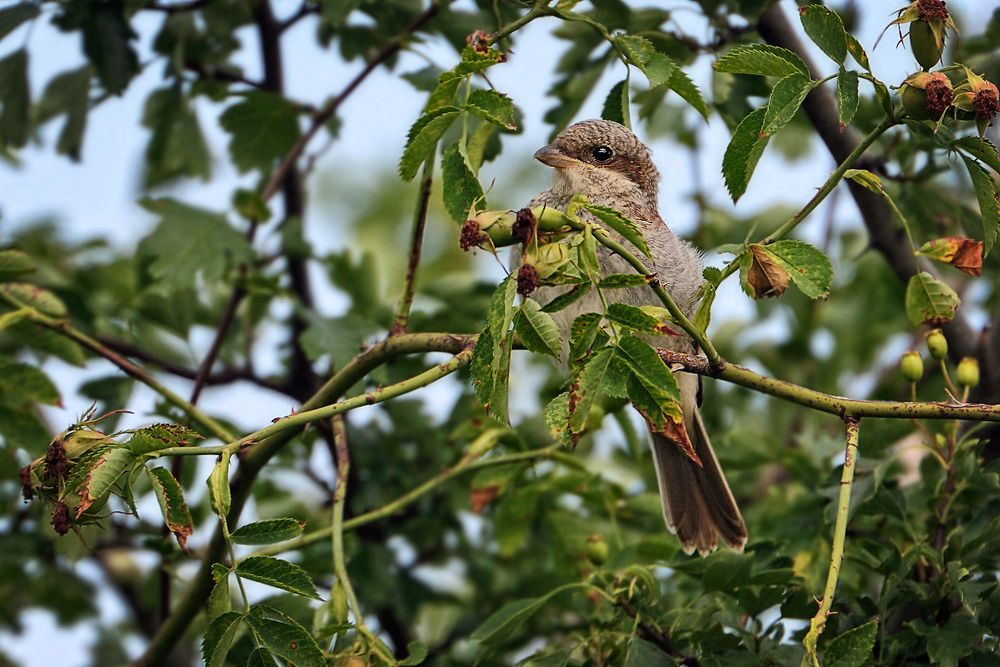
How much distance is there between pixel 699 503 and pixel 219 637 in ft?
5.52

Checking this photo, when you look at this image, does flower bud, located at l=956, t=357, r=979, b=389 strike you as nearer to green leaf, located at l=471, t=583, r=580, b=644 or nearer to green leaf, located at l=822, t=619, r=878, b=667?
green leaf, located at l=822, t=619, r=878, b=667

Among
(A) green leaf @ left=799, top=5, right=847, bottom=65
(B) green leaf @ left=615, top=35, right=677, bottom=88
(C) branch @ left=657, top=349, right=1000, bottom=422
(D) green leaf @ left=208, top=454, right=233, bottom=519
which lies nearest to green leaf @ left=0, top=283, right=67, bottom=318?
(D) green leaf @ left=208, top=454, right=233, bottom=519

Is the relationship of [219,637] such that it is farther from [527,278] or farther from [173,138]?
[173,138]

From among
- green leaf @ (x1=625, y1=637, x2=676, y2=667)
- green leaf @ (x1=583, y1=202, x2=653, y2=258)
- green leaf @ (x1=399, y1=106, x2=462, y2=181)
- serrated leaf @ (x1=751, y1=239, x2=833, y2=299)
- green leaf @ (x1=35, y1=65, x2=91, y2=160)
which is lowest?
green leaf @ (x1=625, y1=637, x2=676, y2=667)

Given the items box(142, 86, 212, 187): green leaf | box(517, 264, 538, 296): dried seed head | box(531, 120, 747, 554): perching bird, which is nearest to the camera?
box(517, 264, 538, 296): dried seed head

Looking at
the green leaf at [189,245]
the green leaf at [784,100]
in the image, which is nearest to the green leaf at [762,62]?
the green leaf at [784,100]

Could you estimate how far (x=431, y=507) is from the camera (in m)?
4.09

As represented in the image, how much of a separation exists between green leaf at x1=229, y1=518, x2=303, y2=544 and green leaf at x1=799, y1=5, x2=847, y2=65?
121 centimetres

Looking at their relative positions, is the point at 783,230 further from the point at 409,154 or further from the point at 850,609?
the point at 850,609

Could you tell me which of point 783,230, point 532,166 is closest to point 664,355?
point 783,230

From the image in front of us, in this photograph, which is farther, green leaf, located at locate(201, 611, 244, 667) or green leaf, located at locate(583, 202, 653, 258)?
green leaf, located at locate(201, 611, 244, 667)

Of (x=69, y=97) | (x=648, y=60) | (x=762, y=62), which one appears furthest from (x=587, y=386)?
(x=69, y=97)

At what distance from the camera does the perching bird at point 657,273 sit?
3229 millimetres

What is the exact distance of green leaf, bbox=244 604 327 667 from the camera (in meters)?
2.03
